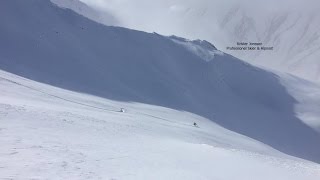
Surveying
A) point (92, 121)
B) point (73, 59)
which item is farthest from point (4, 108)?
point (73, 59)

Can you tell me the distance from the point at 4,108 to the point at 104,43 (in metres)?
66.6

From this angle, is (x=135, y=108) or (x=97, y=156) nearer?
(x=97, y=156)

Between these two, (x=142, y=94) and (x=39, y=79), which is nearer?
(x=39, y=79)

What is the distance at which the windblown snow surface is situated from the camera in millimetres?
17175

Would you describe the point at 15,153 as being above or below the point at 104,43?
below

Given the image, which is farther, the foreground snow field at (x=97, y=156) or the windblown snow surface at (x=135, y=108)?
the windblown snow surface at (x=135, y=108)

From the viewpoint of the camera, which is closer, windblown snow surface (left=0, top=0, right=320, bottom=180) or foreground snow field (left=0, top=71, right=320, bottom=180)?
foreground snow field (left=0, top=71, right=320, bottom=180)

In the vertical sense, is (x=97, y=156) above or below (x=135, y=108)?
below

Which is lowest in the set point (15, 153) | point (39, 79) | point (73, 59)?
point (15, 153)

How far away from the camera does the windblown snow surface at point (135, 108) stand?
17.2 m

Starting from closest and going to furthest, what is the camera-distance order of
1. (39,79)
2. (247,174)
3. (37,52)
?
(247,174) < (39,79) < (37,52)

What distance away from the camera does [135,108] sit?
61.4m

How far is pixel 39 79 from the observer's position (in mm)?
62719

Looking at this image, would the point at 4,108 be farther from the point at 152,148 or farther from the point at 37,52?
the point at 37,52
